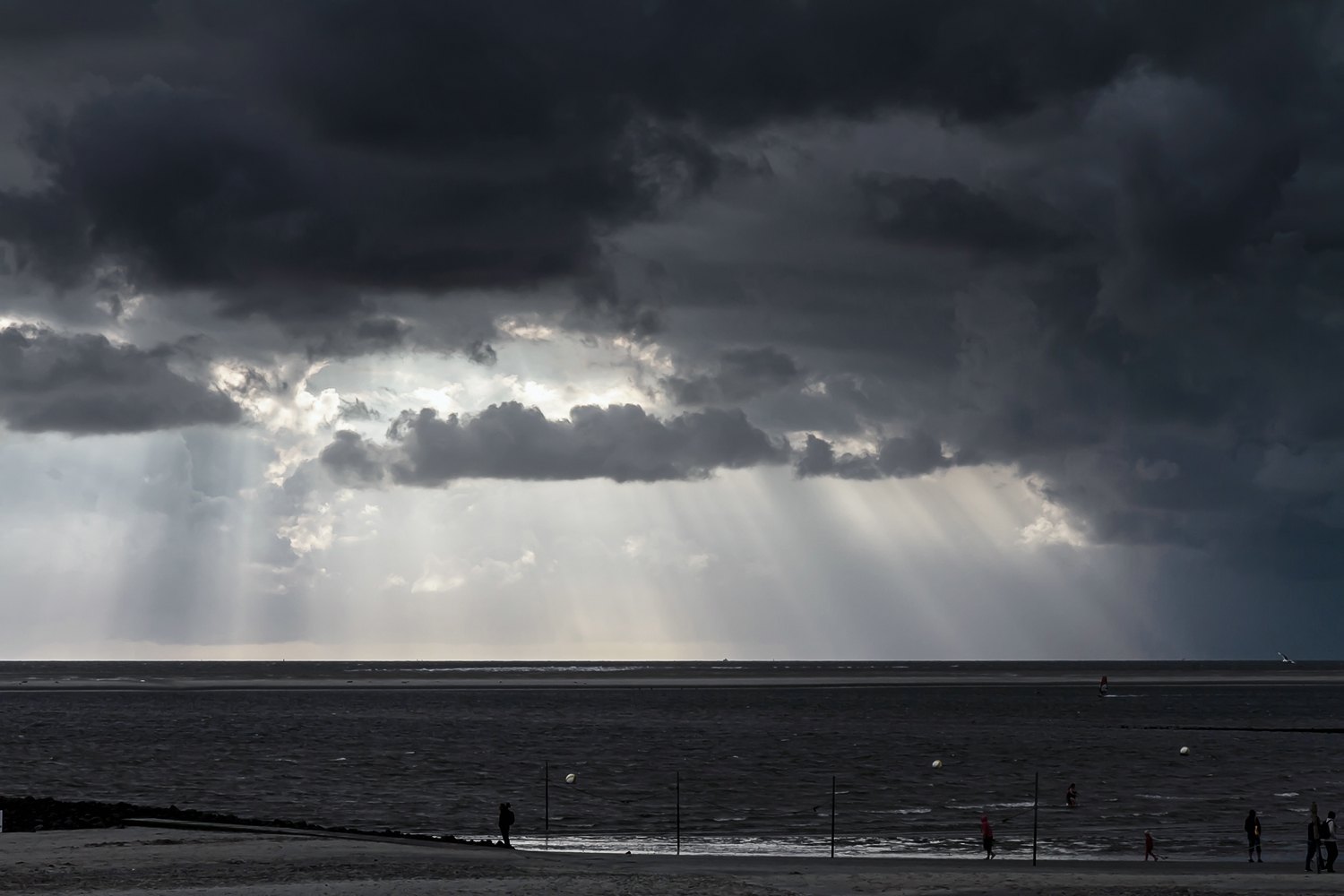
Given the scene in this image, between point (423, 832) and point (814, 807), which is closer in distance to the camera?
→ point (423, 832)

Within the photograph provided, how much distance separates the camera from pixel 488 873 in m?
42.3

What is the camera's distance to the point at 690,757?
324ft

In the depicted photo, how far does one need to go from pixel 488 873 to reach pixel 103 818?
23976mm

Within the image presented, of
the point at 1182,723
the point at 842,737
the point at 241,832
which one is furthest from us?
the point at 1182,723

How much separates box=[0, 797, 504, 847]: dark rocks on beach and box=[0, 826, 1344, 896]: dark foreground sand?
3.48m

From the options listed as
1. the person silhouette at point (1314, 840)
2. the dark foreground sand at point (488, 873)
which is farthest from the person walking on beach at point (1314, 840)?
the dark foreground sand at point (488, 873)

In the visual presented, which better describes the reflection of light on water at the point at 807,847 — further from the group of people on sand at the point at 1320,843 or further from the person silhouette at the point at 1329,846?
the person silhouette at the point at 1329,846

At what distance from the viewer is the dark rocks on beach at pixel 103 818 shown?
54562 millimetres

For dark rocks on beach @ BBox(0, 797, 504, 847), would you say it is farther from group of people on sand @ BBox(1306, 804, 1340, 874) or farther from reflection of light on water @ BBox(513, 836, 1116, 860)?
group of people on sand @ BBox(1306, 804, 1340, 874)

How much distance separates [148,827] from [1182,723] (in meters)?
118

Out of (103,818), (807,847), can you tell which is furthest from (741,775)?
(103,818)

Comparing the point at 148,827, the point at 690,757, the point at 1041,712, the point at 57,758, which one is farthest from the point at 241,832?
the point at 1041,712

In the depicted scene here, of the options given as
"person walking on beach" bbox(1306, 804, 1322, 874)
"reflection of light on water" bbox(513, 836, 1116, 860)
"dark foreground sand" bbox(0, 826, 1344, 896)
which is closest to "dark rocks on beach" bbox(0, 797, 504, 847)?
"dark foreground sand" bbox(0, 826, 1344, 896)

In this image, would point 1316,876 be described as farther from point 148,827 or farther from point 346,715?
point 346,715
